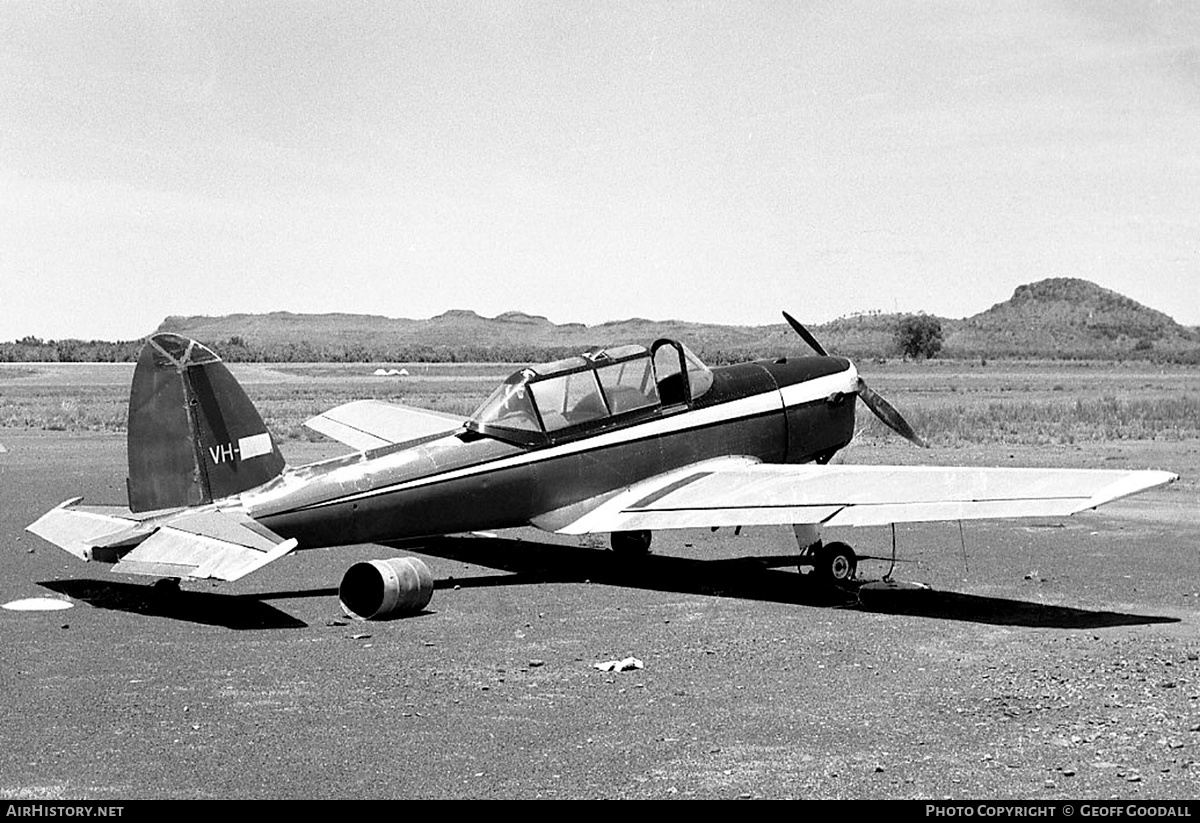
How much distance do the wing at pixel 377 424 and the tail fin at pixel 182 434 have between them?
17.1ft

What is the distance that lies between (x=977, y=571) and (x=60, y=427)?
89.8 feet

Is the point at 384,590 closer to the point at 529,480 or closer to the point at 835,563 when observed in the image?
the point at 529,480

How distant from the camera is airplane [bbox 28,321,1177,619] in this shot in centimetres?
983

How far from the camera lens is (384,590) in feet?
32.6

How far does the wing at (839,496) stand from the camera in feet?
31.3

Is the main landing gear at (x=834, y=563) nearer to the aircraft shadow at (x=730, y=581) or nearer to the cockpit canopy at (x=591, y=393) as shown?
the aircraft shadow at (x=730, y=581)

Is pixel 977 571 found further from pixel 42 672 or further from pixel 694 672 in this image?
pixel 42 672

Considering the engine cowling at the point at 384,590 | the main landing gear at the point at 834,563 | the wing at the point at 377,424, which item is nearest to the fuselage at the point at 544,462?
the engine cowling at the point at 384,590

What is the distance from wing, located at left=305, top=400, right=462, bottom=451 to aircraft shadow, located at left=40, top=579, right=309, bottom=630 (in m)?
5.18

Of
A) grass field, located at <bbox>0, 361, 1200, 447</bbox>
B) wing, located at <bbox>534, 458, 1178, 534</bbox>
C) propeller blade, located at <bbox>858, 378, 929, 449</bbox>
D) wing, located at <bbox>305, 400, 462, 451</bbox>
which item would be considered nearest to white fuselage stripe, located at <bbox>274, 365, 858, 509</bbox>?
wing, located at <bbox>534, 458, 1178, 534</bbox>

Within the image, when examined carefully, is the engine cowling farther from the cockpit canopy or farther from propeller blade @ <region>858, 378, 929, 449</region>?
propeller blade @ <region>858, 378, 929, 449</region>

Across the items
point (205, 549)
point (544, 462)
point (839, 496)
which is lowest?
point (205, 549)

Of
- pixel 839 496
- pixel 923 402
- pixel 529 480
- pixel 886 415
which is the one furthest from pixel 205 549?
pixel 923 402

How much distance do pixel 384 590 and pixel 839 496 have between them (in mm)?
3778
